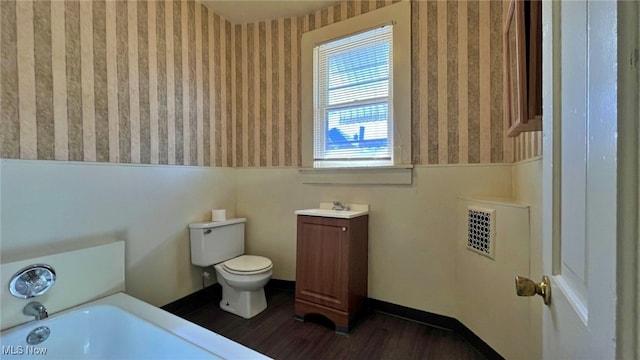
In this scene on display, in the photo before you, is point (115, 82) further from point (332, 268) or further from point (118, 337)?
point (332, 268)

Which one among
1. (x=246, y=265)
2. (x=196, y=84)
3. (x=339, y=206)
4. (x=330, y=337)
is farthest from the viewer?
(x=196, y=84)

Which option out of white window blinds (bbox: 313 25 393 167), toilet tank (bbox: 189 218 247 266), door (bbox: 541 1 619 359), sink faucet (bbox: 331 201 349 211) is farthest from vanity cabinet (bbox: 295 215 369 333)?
door (bbox: 541 1 619 359)

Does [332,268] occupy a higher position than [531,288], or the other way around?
[531,288]

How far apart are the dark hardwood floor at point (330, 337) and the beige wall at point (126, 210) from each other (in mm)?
415

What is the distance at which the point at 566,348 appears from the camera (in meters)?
0.58

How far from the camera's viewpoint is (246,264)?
94.7 inches

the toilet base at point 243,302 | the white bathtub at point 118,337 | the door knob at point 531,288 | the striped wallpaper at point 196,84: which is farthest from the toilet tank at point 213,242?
the door knob at point 531,288

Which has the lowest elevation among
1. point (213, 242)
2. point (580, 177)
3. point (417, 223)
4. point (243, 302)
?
point (243, 302)

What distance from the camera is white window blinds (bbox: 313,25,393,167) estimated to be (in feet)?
7.94

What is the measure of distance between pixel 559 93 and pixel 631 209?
17.5 inches

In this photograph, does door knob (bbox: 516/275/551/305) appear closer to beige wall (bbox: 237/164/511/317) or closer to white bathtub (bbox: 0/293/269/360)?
white bathtub (bbox: 0/293/269/360)

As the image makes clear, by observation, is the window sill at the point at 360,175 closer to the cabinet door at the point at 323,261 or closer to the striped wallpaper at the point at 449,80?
the striped wallpaper at the point at 449,80

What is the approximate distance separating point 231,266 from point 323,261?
2.53ft

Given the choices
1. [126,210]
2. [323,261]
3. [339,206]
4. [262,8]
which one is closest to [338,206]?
[339,206]
